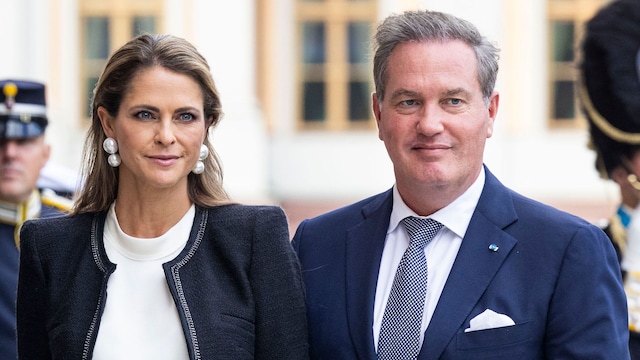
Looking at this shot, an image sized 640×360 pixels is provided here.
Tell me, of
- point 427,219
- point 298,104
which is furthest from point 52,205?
point 298,104

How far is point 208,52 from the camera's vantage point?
13.7m

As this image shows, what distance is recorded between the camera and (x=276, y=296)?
3148mm

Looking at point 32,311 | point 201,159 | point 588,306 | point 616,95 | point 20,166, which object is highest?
point 616,95

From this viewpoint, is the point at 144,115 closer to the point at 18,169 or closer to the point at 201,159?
the point at 201,159

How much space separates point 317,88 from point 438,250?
41.6 feet

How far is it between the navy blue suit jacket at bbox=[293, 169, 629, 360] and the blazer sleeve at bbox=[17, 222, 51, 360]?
0.73m

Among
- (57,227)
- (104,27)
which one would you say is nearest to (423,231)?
(57,227)

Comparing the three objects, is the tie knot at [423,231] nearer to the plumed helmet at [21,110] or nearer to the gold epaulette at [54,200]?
the gold epaulette at [54,200]

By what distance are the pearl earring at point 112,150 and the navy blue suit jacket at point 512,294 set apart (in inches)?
25.7

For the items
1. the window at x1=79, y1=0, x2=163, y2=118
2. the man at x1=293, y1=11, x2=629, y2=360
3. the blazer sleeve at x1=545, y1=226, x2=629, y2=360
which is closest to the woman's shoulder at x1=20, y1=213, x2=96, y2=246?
the man at x1=293, y1=11, x2=629, y2=360

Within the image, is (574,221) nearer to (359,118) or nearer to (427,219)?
(427,219)

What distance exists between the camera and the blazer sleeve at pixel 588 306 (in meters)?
2.81

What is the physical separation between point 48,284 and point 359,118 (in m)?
12.5

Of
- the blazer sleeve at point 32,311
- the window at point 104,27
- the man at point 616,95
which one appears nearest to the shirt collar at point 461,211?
the blazer sleeve at point 32,311
